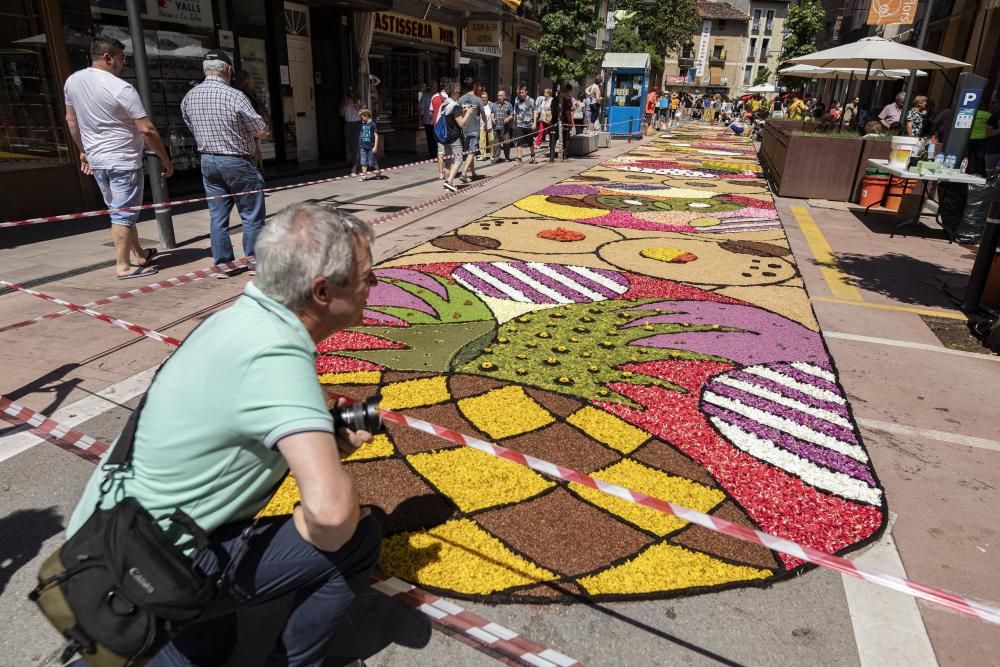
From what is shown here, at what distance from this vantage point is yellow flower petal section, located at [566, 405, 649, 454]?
3.44 meters

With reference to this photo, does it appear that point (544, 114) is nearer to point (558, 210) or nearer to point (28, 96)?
point (558, 210)

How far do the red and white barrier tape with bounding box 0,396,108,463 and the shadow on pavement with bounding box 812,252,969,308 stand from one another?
683 centimetres

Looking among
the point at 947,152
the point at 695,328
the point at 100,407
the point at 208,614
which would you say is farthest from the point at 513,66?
the point at 208,614

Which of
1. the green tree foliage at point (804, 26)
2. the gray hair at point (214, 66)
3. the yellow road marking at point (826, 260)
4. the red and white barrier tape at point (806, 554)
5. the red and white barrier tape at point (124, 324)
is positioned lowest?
the yellow road marking at point (826, 260)

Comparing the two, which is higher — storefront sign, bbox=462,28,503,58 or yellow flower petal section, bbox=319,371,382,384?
storefront sign, bbox=462,28,503,58

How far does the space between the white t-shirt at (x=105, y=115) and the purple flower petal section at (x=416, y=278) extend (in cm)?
247

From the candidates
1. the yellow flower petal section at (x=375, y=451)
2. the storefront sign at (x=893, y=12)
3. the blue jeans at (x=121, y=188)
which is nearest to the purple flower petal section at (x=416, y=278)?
Answer: the blue jeans at (x=121, y=188)

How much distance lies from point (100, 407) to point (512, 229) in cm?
583

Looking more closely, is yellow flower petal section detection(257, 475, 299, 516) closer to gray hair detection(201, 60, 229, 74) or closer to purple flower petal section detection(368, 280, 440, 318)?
purple flower petal section detection(368, 280, 440, 318)

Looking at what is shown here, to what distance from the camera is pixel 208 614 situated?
1691 mm

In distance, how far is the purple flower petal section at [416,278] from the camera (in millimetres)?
5859

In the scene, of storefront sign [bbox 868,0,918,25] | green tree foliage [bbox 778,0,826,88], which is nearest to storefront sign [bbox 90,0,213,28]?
storefront sign [bbox 868,0,918,25]

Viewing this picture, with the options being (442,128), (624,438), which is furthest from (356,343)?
(442,128)

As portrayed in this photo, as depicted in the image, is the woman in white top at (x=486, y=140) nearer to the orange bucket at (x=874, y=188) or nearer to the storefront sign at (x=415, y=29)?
the storefront sign at (x=415, y=29)
